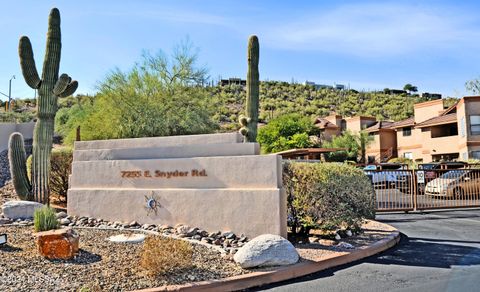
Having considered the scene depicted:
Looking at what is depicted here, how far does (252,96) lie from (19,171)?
7692 mm

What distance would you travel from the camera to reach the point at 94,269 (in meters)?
7.23

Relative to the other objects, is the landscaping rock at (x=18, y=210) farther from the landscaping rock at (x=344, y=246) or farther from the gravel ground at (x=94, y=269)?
the landscaping rock at (x=344, y=246)

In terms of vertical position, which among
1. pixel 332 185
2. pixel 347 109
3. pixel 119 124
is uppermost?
pixel 347 109

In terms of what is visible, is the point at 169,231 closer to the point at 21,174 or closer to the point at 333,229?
the point at 333,229

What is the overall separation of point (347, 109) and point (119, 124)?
6189 cm

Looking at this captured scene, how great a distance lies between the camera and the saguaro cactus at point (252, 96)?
14.5 m

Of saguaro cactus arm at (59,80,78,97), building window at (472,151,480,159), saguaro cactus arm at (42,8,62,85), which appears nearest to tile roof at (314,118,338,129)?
building window at (472,151,480,159)

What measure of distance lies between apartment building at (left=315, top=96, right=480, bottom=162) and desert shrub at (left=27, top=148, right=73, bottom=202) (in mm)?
31327

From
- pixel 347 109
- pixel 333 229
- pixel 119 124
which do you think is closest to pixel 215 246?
pixel 333 229

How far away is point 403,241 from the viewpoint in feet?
35.4

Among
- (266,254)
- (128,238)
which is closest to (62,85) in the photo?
(128,238)

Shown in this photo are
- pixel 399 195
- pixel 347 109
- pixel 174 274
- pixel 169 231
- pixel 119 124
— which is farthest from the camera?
pixel 347 109

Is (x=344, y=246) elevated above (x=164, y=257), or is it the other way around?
(x=164, y=257)

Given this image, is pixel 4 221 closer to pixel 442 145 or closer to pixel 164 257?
pixel 164 257
